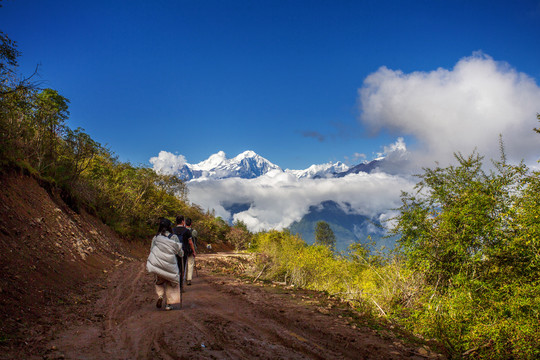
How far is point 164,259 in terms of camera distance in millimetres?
6617

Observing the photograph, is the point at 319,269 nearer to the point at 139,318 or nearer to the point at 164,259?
the point at 164,259

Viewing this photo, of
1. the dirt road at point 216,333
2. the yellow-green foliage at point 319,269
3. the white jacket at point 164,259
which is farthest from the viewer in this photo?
the yellow-green foliage at point 319,269

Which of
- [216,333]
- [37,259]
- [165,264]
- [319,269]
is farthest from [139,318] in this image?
[319,269]

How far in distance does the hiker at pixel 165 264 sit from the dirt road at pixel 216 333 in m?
0.42

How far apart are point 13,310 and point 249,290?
6308mm

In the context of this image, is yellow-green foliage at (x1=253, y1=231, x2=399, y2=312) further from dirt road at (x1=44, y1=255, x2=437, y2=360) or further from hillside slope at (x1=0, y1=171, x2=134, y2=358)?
hillside slope at (x1=0, y1=171, x2=134, y2=358)

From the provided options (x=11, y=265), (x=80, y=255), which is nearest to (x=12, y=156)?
(x=80, y=255)

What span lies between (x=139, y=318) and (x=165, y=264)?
48.0 inches

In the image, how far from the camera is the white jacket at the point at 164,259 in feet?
21.6

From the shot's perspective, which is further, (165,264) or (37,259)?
(37,259)

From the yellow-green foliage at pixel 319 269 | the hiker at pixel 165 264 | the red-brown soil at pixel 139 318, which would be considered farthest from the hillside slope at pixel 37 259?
the yellow-green foliage at pixel 319 269

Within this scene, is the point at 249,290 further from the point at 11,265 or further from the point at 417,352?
the point at 11,265

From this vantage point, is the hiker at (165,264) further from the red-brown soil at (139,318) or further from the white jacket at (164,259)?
the red-brown soil at (139,318)

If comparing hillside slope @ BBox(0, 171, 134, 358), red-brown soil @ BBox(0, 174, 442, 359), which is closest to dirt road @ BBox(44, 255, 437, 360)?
red-brown soil @ BBox(0, 174, 442, 359)
